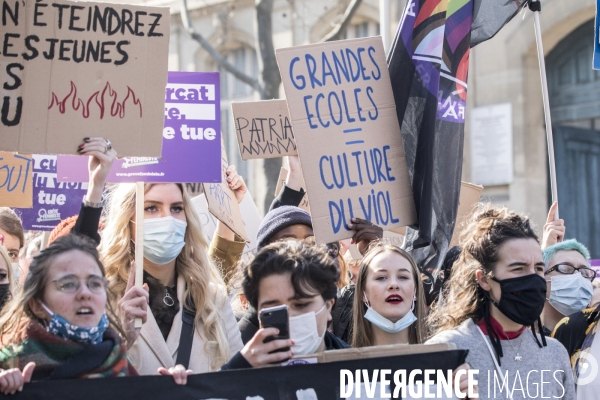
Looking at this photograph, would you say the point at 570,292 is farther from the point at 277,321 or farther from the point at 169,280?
the point at 277,321

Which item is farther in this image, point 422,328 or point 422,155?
point 422,155

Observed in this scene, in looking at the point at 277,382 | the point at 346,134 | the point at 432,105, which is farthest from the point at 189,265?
→ the point at 432,105

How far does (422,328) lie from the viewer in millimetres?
4383

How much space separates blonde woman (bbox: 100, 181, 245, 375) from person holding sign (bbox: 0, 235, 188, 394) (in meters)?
0.51

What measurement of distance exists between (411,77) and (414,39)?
0.20 m

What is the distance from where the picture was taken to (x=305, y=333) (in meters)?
3.51

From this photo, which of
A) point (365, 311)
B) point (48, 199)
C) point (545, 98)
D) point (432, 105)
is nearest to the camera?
point (365, 311)

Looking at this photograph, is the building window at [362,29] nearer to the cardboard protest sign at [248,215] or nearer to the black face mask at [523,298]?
the cardboard protest sign at [248,215]

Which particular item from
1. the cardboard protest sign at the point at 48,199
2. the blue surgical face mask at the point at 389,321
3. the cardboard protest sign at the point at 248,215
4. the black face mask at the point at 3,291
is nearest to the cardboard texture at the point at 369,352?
the blue surgical face mask at the point at 389,321

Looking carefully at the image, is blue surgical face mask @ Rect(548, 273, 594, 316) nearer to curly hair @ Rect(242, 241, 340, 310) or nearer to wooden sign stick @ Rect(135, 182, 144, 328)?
curly hair @ Rect(242, 241, 340, 310)

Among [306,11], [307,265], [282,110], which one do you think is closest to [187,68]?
[306,11]

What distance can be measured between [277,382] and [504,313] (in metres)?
1.01

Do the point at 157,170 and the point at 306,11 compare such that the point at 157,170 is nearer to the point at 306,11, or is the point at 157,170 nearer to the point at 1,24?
the point at 1,24

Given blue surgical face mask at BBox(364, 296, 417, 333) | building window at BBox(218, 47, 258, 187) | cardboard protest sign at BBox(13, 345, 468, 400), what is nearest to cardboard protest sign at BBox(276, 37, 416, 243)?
blue surgical face mask at BBox(364, 296, 417, 333)
